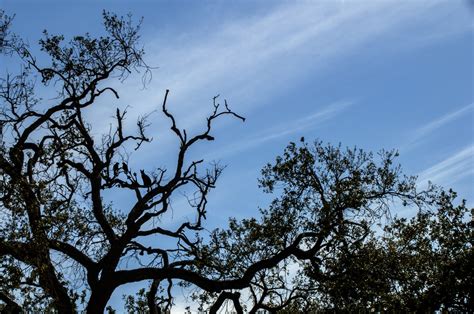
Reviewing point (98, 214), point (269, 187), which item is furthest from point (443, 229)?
point (98, 214)

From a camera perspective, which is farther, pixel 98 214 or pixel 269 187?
pixel 269 187

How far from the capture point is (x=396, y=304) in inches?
958

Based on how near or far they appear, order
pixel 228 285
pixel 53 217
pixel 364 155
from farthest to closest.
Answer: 1. pixel 364 155
2. pixel 228 285
3. pixel 53 217

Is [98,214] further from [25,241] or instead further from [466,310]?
[466,310]

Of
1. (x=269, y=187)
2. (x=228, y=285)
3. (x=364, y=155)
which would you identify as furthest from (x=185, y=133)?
(x=364, y=155)

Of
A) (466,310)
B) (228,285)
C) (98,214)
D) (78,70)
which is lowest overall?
(466,310)

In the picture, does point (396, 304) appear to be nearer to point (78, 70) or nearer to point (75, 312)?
point (75, 312)

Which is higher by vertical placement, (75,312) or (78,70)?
Answer: (78,70)

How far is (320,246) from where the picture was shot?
24406 millimetres

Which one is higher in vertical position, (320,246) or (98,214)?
(98,214)

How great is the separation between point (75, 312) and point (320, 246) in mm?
10000

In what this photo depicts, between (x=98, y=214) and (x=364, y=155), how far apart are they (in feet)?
37.8

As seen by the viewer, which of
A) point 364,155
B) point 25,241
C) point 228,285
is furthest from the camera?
point 364,155

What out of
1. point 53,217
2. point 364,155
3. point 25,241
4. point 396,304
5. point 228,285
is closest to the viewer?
point 25,241
